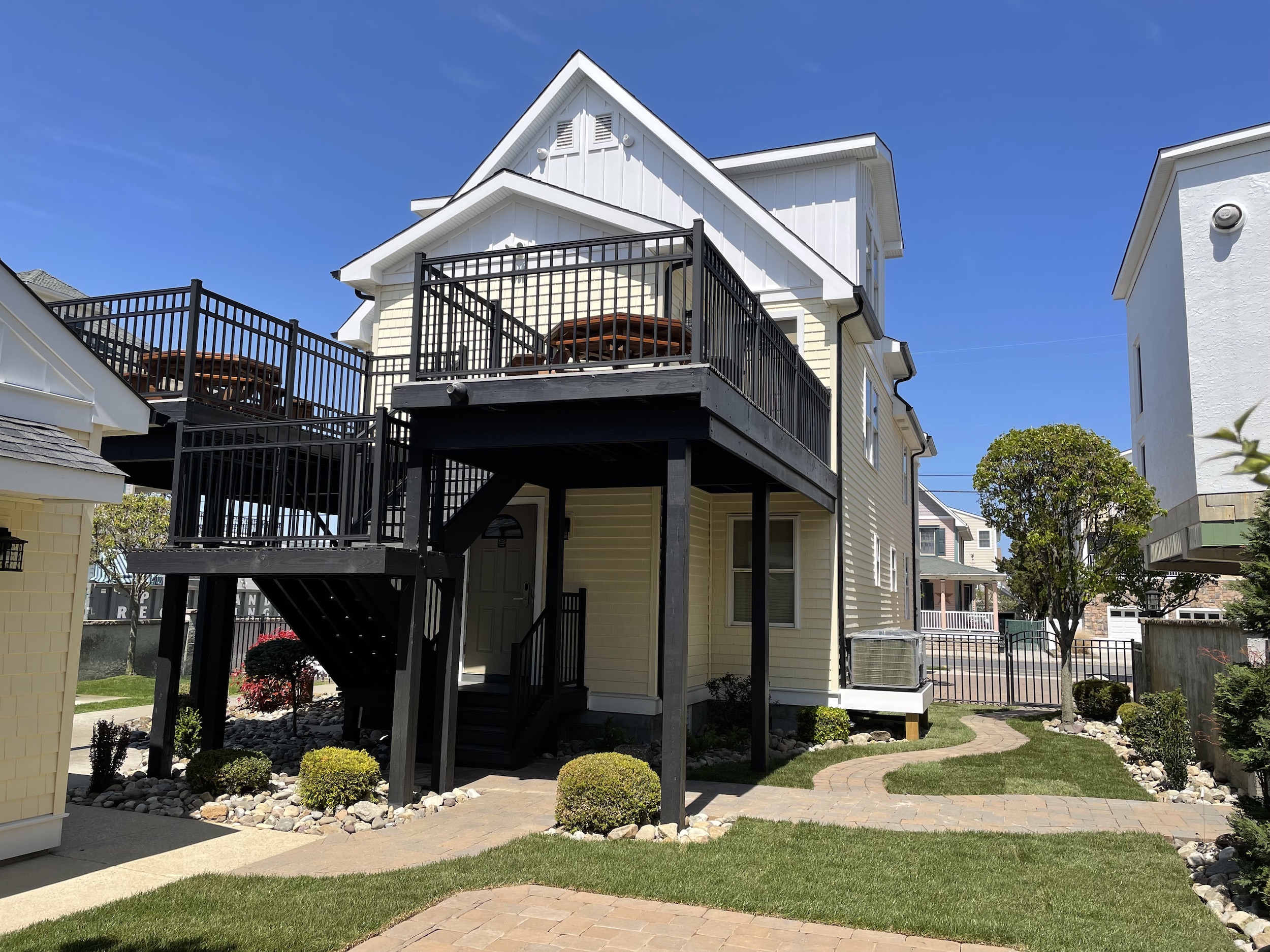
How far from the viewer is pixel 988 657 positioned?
30.8 metres

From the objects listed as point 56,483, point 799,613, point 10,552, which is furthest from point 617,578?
point 56,483

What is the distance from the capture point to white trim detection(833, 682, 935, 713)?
40.5 feet

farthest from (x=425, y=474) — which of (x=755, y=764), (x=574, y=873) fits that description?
(x=755, y=764)

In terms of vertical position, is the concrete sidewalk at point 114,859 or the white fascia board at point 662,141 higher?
the white fascia board at point 662,141

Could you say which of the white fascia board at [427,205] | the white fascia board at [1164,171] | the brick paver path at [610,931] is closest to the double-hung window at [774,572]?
the white fascia board at [427,205]

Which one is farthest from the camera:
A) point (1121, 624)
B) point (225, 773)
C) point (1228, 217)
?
point (1121, 624)

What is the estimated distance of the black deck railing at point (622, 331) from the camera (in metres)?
7.60

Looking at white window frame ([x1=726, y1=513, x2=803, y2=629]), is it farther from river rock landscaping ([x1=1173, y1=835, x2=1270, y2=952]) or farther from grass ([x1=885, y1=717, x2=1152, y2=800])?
river rock landscaping ([x1=1173, y1=835, x2=1270, y2=952])

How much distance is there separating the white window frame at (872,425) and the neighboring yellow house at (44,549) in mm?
11900

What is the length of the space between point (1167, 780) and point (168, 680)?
10.2 m

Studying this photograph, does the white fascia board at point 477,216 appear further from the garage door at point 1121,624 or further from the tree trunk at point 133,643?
the garage door at point 1121,624

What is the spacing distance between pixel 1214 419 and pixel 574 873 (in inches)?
662

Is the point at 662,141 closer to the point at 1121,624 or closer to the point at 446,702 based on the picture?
the point at 446,702

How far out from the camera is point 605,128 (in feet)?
48.2
